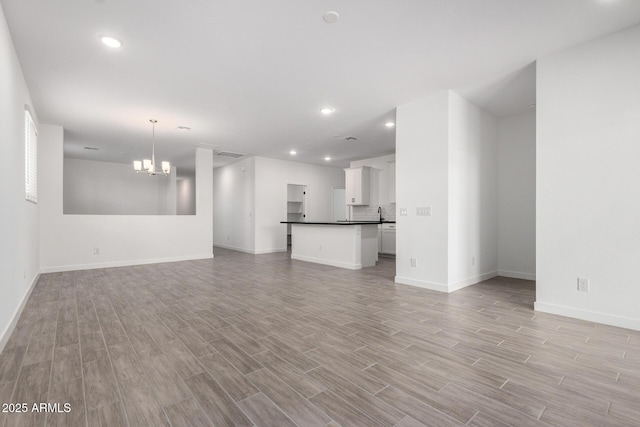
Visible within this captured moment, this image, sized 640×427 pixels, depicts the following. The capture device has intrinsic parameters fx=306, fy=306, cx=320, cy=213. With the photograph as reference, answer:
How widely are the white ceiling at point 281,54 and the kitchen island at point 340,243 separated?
84.5 inches

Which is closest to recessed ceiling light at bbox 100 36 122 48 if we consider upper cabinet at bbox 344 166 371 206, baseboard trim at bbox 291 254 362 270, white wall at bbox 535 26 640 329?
white wall at bbox 535 26 640 329

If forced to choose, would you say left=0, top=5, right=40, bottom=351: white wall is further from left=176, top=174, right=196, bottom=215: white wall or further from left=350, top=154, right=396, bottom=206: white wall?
left=176, top=174, right=196, bottom=215: white wall

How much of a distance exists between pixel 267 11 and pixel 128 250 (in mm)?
6091

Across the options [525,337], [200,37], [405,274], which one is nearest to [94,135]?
[200,37]

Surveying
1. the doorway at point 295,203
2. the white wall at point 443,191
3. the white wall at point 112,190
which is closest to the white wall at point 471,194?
the white wall at point 443,191

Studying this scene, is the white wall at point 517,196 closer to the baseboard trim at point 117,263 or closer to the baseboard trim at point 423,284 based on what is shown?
the baseboard trim at point 423,284

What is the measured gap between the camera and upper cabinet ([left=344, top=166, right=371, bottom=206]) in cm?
866

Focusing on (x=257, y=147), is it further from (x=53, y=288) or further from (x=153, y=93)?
(x=53, y=288)

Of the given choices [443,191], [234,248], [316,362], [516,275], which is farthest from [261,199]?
[316,362]

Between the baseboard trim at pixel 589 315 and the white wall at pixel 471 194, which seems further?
the white wall at pixel 471 194

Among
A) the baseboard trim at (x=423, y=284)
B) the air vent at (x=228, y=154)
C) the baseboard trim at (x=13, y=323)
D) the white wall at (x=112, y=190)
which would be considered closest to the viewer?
the baseboard trim at (x=13, y=323)

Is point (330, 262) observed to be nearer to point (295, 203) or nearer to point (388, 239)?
point (388, 239)

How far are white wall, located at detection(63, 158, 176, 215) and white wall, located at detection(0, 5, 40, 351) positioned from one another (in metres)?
7.13

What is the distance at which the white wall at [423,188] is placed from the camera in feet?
13.8
